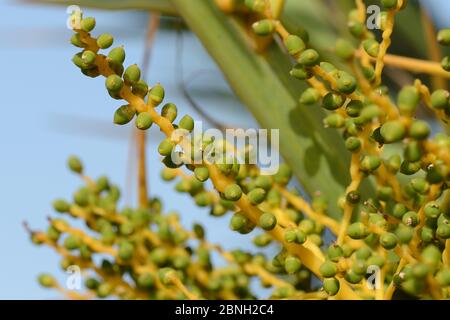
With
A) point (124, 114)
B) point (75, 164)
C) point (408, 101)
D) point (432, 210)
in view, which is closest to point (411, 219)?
point (432, 210)

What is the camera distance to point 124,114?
25.6 inches

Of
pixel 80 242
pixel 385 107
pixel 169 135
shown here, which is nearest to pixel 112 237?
pixel 80 242

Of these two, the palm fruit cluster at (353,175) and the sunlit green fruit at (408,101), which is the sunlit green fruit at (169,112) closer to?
the palm fruit cluster at (353,175)

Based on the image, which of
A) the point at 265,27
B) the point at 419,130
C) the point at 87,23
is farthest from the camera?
the point at 265,27

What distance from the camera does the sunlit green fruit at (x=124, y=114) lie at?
65cm

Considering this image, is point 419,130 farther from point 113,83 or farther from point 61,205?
point 61,205

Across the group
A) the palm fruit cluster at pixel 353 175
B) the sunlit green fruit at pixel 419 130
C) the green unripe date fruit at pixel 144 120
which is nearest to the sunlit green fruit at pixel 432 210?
the palm fruit cluster at pixel 353 175

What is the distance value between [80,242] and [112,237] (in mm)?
32

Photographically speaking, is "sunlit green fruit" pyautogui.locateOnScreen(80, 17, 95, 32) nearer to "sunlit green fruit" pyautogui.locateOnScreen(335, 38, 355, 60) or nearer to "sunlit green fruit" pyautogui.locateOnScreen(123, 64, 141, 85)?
"sunlit green fruit" pyautogui.locateOnScreen(123, 64, 141, 85)

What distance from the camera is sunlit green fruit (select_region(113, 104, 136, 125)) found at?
65 centimetres

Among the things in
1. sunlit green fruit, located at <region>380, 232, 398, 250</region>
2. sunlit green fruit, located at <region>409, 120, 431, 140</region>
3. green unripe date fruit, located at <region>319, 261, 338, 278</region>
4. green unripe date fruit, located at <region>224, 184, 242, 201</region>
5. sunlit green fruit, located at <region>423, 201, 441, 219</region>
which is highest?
sunlit green fruit, located at <region>409, 120, 431, 140</region>

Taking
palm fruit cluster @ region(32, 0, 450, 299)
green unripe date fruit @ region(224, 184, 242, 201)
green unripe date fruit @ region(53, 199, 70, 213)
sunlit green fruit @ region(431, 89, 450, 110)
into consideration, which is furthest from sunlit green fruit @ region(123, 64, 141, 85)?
green unripe date fruit @ region(53, 199, 70, 213)

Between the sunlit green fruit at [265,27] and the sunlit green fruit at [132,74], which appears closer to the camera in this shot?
the sunlit green fruit at [132,74]

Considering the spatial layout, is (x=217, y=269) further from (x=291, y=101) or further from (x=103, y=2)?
(x=103, y=2)
